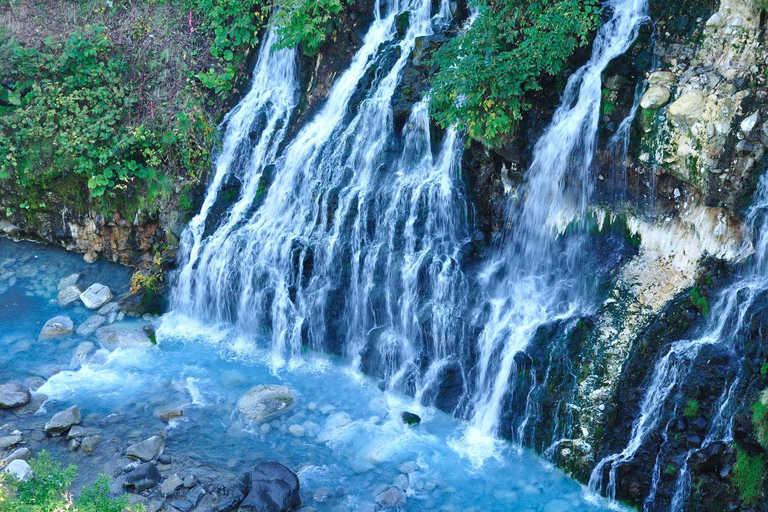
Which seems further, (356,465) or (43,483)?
(356,465)

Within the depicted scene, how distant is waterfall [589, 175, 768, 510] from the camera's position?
27.8 feet

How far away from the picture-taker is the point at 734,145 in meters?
8.80

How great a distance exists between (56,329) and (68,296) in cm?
106

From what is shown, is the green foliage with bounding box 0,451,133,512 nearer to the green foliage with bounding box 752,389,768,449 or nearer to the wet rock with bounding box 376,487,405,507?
the wet rock with bounding box 376,487,405,507

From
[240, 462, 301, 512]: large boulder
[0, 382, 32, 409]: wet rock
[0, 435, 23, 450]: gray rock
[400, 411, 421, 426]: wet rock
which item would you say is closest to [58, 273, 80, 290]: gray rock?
[0, 382, 32, 409]: wet rock

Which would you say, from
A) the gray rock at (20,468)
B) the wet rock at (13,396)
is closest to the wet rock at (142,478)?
the gray rock at (20,468)

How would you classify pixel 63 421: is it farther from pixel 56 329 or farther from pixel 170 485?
pixel 56 329

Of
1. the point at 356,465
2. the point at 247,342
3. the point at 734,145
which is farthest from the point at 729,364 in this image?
the point at 247,342

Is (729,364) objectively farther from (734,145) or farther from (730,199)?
(734,145)

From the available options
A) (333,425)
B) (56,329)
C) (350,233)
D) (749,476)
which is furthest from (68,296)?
(749,476)

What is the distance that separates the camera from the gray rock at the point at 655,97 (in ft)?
31.1

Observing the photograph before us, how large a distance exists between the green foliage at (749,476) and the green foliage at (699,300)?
172cm

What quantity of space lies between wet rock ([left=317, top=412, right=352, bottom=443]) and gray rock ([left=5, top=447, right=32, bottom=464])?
4.06 metres

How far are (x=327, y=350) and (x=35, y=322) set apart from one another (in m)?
5.65
